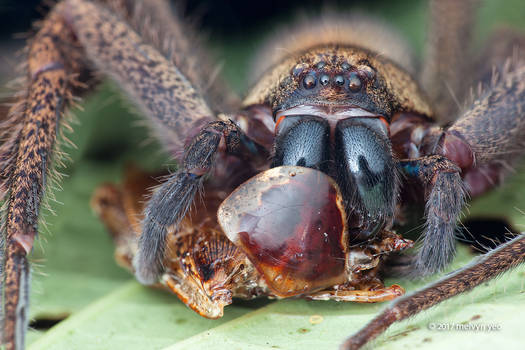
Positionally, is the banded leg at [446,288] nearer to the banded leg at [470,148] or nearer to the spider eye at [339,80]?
Result: the banded leg at [470,148]

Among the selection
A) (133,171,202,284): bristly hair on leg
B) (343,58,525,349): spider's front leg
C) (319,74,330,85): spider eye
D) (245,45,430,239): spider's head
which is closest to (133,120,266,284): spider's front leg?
(133,171,202,284): bristly hair on leg

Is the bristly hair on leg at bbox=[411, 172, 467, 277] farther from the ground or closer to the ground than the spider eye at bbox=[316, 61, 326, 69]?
closer to the ground

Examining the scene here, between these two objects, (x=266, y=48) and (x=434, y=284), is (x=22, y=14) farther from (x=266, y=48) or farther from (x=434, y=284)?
(x=434, y=284)

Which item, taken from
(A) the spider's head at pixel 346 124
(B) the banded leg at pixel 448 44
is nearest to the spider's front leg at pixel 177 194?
(A) the spider's head at pixel 346 124

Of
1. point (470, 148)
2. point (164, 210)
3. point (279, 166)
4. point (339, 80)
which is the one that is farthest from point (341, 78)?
point (164, 210)

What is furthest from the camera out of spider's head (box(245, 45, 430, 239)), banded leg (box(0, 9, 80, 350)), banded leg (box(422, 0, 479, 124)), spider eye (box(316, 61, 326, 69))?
banded leg (box(422, 0, 479, 124))

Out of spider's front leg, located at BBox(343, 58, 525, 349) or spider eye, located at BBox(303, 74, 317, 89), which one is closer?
spider's front leg, located at BBox(343, 58, 525, 349)

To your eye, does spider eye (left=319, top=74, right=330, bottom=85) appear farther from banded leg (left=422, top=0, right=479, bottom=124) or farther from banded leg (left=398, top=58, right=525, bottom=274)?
banded leg (left=422, top=0, right=479, bottom=124)

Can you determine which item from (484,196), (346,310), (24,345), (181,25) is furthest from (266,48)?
(24,345)
